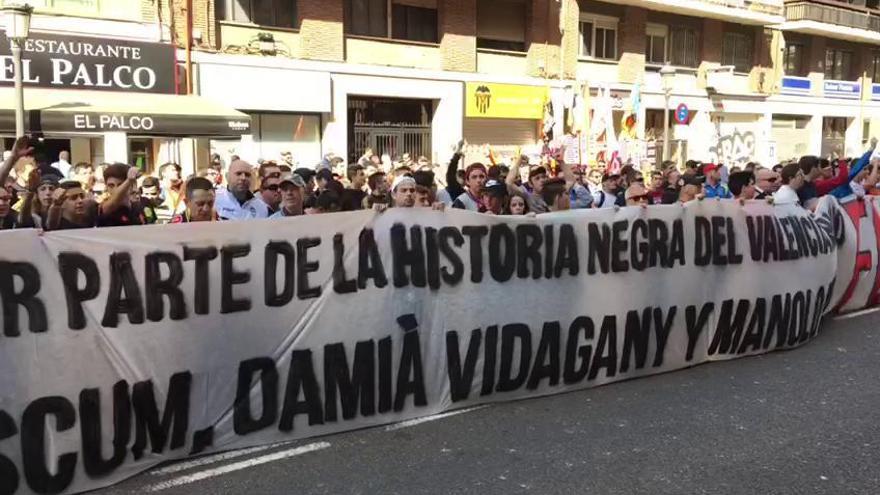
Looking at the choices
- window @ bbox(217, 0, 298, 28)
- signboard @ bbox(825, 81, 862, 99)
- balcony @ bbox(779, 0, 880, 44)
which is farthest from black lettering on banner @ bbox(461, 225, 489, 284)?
signboard @ bbox(825, 81, 862, 99)

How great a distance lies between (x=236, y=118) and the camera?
572 inches

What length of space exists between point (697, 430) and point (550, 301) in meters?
1.32

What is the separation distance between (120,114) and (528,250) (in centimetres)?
997

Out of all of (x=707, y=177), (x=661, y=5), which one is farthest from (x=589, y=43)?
(x=707, y=177)

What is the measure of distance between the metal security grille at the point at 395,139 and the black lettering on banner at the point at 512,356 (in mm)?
14288

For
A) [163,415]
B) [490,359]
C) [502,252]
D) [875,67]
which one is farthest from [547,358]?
[875,67]

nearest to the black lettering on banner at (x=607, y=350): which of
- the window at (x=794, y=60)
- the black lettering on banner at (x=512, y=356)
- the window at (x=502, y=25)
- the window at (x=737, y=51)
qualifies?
the black lettering on banner at (x=512, y=356)

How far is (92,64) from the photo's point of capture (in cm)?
1441

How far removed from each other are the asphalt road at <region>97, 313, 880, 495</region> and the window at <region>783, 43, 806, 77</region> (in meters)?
28.3

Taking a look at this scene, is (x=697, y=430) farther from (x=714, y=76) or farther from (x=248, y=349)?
(x=714, y=76)

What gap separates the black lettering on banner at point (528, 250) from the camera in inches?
216

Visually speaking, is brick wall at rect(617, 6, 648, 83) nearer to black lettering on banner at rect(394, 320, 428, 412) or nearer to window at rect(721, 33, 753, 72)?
window at rect(721, 33, 753, 72)

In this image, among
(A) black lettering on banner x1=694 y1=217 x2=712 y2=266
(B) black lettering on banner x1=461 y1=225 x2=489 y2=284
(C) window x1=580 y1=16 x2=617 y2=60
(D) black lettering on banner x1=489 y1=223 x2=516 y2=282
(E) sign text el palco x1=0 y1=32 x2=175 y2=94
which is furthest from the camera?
(C) window x1=580 y1=16 x2=617 y2=60

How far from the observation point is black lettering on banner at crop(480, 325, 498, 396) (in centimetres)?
527
